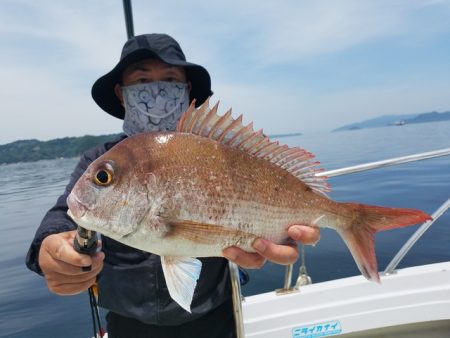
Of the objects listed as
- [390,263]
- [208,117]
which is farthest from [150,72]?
[390,263]

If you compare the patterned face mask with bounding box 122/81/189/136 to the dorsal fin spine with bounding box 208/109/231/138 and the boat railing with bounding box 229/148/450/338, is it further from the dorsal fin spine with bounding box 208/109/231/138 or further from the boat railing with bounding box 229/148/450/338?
the boat railing with bounding box 229/148/450/338

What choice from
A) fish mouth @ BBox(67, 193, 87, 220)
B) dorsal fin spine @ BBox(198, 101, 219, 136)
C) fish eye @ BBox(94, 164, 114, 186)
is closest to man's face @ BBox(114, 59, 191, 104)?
dorsal fin spine @ BBox(198, 101, 219, 136)

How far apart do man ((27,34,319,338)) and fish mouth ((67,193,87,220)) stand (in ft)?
1.72

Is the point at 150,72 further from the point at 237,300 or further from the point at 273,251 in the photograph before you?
the point at 237,300

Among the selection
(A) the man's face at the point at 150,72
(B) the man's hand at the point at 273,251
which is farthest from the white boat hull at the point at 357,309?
(A) the man's face at the point at 150,72

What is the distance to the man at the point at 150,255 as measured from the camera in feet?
6.53

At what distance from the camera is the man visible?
199cm

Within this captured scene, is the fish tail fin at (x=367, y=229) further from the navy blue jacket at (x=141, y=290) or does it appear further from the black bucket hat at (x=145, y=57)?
the black bucket hat at (x=145, y=57)

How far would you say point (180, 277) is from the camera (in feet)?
5.13

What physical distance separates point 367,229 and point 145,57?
1.90m

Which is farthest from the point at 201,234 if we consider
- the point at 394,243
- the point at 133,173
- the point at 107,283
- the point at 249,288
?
the point at 394,243

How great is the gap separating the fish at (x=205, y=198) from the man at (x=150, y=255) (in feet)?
0.51

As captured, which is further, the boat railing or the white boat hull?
the white boat hull

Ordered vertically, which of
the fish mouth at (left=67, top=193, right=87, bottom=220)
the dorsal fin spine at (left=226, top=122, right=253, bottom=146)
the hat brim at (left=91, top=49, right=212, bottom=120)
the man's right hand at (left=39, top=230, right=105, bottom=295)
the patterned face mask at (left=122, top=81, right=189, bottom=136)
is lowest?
the man's right hand at (left=39, top=230, right=105, bottom=295)
